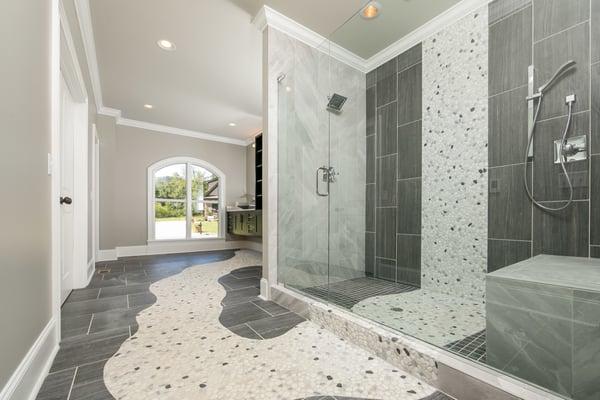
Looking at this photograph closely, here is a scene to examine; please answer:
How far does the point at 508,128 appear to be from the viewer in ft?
6.71

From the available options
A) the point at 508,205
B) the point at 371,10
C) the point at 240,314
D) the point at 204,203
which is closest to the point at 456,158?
the point at 508,205

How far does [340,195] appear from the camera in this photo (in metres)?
2.65

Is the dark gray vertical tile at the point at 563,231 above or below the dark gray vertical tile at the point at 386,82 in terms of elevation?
below

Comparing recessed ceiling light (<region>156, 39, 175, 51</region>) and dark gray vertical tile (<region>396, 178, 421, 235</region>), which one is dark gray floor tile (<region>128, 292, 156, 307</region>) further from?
recessed ceiling light (<region>156, 39, 175, 51</region>)

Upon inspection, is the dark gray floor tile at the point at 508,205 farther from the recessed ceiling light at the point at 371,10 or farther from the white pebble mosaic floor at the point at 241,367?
the recessed ceiling light at the point at 371,10

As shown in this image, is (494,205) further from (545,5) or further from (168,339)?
(168,339)

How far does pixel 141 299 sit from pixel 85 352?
0.96 m

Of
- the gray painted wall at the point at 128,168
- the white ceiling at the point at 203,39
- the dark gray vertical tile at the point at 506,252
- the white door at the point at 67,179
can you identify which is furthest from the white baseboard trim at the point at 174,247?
the dark gray vertical tile at the point at 506,252

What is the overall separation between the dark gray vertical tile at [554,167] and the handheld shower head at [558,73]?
0.23 meters

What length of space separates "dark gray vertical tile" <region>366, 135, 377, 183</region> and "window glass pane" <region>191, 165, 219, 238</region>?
4002mm

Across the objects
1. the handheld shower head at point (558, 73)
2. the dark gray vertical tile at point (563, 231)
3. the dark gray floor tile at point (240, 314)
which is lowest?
the dark gray floor tile at point (240, 314)

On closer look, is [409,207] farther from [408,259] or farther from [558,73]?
[558,73]

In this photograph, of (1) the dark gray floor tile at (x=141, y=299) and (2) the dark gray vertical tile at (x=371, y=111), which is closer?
(1) the dark gray floor tile at (x=141, y=299)

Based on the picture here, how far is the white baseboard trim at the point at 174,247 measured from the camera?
4590mm
